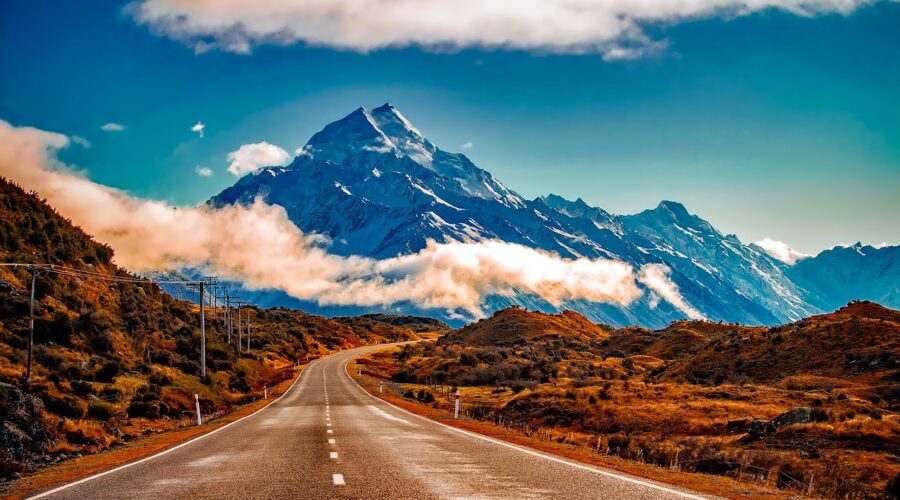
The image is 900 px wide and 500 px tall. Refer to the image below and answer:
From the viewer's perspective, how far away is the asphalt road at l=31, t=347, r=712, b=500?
1029 cm

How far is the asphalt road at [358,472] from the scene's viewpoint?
405 inches

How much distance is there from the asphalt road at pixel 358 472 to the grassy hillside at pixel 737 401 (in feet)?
17.6

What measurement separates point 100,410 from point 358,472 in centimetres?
2552

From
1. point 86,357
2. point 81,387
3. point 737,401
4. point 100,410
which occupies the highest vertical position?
point 86,357

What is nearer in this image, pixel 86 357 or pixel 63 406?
pixel 63 406

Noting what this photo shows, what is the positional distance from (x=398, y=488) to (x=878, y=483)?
15830 millimetres

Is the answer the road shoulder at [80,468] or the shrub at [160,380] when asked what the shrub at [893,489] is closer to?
the road shoulder at [80,468]

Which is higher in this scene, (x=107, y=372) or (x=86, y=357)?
(x=86, y=357)

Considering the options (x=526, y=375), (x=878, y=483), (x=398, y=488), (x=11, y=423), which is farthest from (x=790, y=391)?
(x=11, y=423)

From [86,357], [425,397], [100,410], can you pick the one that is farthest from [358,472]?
[425,397]

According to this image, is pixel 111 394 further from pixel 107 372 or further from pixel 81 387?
pixel 107 372

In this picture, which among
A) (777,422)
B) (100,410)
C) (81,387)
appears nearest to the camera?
(777,422)

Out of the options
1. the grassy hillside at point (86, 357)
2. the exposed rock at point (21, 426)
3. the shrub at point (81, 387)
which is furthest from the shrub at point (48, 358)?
the exposed rock at point (21, 426)

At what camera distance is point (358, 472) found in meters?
12.1
